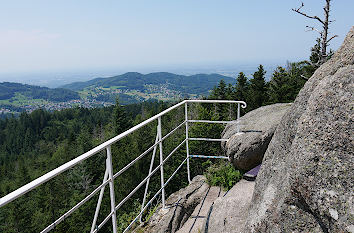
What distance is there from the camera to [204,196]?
4.76m

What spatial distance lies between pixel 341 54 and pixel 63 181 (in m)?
50.8

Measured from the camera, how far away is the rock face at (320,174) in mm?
1568

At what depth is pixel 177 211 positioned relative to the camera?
4219 mm

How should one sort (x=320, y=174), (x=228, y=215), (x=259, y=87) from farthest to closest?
1. (x=259, y=87)
2. (x=228, y=215)
3. (x=320, y=174)

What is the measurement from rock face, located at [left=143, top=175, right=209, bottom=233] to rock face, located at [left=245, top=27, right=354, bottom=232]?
6.43ft

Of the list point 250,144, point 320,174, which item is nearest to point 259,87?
point 250,144

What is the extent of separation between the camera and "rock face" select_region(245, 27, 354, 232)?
1568 millimetres

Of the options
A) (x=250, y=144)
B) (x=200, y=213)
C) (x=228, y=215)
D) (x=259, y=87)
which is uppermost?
(x=250, y=144)

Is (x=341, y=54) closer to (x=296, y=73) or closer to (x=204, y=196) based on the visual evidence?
(x=204, y=196)

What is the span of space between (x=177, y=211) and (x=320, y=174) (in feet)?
9.48

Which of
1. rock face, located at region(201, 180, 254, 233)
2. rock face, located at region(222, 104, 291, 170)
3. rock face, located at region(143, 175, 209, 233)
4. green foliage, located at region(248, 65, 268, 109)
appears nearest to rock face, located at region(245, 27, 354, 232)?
rock face, located at region(201, 180, 254, 233)

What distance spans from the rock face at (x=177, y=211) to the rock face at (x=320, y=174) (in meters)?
1.96

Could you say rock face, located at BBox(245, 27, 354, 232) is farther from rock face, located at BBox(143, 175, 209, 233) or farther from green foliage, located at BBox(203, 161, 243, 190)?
green foliage, located at BBox(203, 161, 243, 190)

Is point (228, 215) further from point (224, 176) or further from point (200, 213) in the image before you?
point (224, 176)
